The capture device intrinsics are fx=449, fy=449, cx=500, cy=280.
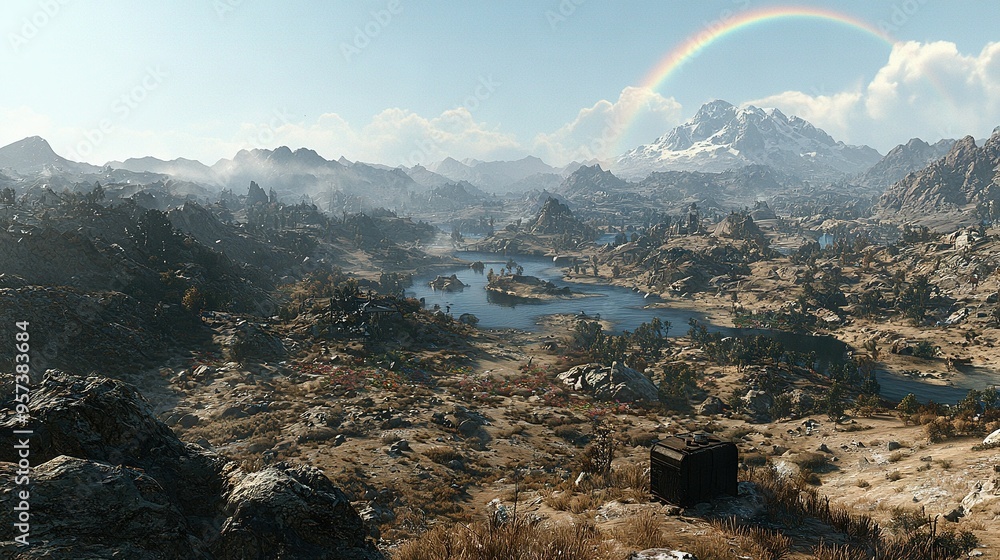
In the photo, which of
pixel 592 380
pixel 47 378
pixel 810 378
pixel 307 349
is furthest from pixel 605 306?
pixel 47 378

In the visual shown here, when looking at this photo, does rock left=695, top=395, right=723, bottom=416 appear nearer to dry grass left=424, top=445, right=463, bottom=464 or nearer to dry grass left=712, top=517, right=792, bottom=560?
dry grass left=424, top=445, right=463, bottom=464

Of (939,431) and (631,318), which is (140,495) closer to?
(939,431)

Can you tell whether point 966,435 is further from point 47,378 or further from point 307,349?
point 307,349

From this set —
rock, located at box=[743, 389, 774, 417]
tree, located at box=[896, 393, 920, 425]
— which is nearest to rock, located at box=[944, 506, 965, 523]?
tree, located at box=[896, 393, 920, 425]

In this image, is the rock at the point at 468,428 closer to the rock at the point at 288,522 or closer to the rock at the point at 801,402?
the rock at the point at 288,522

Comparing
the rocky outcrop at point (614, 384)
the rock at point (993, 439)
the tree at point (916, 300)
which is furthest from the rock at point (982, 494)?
the tree at point (916, 300)
